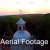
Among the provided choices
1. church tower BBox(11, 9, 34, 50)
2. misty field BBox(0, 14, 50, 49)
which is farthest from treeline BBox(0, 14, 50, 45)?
church tower BBox(11, 9, 34, 50)

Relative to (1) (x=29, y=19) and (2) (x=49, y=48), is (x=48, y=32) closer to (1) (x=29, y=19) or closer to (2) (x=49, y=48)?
(2) (x=49, y=48)

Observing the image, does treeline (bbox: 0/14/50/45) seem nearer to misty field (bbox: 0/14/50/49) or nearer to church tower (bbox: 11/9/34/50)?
misty field (bbox: 0/14/50/49)

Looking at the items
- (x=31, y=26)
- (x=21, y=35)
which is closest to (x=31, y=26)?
(x=31, y=26)

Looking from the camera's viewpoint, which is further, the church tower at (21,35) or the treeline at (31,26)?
the treeline at (31,26)

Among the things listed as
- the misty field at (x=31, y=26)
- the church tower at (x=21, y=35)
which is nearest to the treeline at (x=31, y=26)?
the misty field at (x=31, y=26)

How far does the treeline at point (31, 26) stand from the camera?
122 inches

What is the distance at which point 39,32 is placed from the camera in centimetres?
319

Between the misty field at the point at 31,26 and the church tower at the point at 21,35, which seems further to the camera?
the misty field at the point at 31,26

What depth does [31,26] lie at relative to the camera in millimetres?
3281

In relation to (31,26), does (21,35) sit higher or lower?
lower

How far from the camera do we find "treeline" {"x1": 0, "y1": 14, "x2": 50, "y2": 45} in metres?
3.09

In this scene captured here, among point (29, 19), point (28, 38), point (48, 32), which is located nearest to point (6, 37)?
point (28, 38)

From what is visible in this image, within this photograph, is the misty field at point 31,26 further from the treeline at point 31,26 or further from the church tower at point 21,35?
the church tower at point 21,35

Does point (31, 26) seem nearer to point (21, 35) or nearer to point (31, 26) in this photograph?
point (31, 26)
